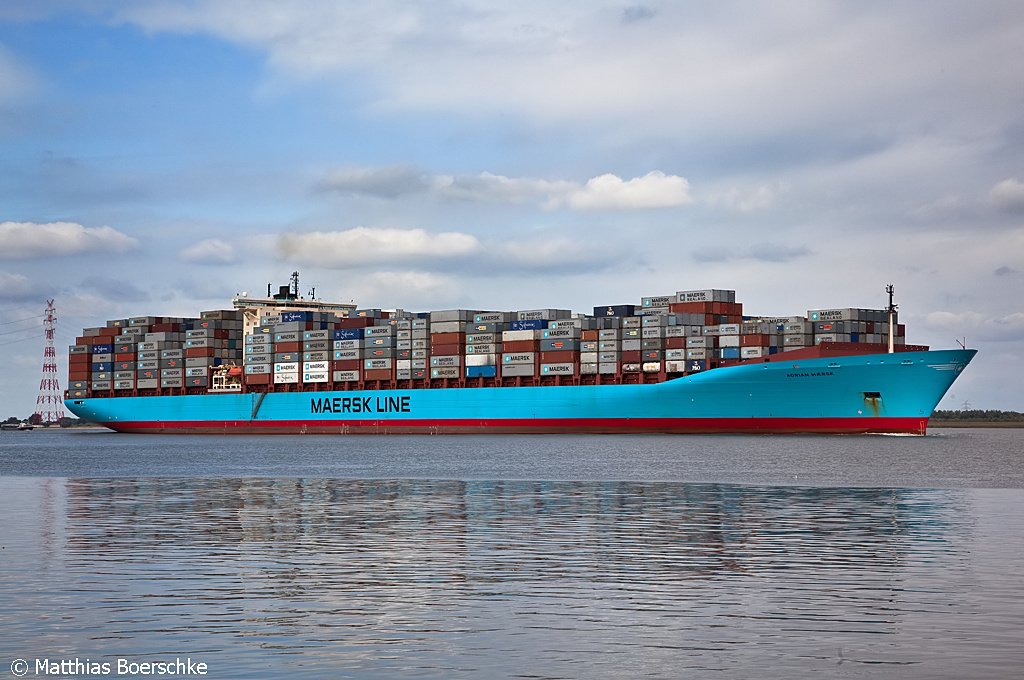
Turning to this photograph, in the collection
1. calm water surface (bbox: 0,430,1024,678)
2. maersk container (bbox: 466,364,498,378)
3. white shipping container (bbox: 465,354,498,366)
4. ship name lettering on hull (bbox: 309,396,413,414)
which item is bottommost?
ship name lettering on hull (bbox: 309,396,413,414)

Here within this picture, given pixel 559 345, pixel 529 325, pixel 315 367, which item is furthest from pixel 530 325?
pixel 315 367

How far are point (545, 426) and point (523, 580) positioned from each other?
273 ft

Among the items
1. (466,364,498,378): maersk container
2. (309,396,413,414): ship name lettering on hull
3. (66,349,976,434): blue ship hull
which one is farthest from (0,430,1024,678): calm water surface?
(309,396,413,414): ship name lettering on hull

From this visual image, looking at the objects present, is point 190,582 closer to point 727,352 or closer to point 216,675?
point 216,675

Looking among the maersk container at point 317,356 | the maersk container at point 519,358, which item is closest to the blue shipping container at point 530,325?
the maersk container at point 519,358

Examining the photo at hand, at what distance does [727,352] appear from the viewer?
94.1m

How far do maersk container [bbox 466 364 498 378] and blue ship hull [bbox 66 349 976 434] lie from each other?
1.36 metres

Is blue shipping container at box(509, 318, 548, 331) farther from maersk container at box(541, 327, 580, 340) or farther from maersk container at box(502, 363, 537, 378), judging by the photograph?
maersk container at box(502, 363, 537, 378)

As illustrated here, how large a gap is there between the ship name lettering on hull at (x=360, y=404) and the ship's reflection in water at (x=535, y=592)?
3113 inches

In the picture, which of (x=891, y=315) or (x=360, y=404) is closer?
(x=891, y=315)

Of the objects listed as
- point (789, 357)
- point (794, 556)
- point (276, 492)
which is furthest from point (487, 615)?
point (789, 357)

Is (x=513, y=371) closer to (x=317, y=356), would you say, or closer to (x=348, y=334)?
(x=348, y=334)

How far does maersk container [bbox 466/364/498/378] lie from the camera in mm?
103938

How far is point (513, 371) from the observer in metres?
103
